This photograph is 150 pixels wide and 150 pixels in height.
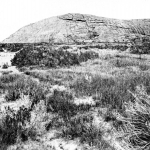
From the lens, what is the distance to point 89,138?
3.09 meters

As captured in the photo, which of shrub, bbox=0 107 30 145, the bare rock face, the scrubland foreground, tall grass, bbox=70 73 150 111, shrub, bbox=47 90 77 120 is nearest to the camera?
the scrubland foreground

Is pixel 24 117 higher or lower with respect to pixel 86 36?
higher

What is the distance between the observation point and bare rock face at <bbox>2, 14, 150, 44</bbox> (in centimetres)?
6519

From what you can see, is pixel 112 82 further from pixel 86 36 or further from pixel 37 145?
pixel 86 36

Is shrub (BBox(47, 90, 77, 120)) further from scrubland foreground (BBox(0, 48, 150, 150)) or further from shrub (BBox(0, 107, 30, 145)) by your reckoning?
shrub (BBox(0, 107, 30, 145))

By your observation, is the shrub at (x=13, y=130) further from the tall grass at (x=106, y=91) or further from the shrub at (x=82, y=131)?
the tall grass at (x=106, y=91)

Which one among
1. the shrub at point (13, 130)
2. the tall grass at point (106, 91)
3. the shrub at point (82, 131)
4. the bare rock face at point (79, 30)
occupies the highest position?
the shrub at point (13, 130)

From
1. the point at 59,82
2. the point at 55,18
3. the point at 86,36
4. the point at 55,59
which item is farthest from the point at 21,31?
the point at 59,82

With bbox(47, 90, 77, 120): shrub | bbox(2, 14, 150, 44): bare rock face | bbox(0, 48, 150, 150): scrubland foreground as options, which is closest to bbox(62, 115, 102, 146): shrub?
bbox(0, 48, 150, 150): scrubland foreground

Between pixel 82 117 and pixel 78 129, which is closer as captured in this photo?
pixel 78 129

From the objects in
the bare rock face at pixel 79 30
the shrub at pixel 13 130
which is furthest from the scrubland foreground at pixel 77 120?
the bare rock face at pixel 79 30

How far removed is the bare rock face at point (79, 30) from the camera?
65.2m

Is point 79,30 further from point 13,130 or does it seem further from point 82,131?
point 13,130

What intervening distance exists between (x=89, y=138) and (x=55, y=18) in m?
83.2
